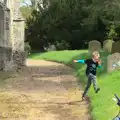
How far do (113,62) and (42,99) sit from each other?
491 cm

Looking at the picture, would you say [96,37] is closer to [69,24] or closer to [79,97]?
[69,24]

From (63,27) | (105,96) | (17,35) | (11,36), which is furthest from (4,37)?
(63,27)


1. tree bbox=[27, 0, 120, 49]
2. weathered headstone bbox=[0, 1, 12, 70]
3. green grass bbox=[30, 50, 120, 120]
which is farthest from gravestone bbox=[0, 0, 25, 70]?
tree bbox=[27, 0, 120, 49]

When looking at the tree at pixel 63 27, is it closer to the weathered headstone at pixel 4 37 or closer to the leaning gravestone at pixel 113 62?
the weathered headstone at pixel 4 37

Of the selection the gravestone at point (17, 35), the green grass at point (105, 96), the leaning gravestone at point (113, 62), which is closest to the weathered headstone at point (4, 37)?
the gravestone at point (17, 35)

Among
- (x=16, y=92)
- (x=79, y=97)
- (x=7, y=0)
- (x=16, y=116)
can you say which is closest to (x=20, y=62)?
(x=7, y=0)

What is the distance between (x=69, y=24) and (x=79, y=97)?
1282 inches

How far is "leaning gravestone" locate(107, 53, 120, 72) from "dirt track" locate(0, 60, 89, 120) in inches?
68.4

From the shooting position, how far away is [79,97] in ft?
47.5

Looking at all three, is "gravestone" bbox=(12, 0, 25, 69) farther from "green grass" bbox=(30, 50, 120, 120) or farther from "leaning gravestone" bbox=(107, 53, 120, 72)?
"leaning gravestone" bbox=(107, 53, 120, 72)

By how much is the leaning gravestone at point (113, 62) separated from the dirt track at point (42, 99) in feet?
5.70

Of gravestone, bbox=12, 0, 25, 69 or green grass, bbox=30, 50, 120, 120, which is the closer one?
green grass, bbox=30, 50, 120, 120

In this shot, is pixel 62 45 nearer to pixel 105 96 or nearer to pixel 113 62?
pixel 113 62

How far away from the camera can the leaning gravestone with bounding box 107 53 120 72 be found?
17773mm
